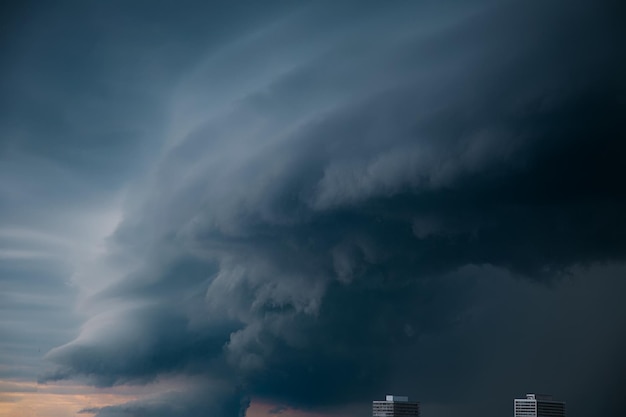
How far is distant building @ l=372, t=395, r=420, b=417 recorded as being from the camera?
14988 cm

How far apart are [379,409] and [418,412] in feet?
22.4

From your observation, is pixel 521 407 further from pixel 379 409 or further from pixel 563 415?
pixel 379 409

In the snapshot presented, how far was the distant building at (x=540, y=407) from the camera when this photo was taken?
144 m

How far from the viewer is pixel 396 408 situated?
5906 inches

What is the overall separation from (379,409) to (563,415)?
1215 inches

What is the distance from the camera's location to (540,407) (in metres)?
144

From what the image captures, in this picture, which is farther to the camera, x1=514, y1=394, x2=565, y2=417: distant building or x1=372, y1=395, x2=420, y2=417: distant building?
x1=372, y1=395, x2=420, y2=417: distant building

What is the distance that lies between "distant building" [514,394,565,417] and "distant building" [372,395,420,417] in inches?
708

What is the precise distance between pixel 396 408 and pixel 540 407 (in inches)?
949

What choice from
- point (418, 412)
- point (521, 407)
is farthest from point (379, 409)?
point (521, 407)

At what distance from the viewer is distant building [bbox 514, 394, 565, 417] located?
144m

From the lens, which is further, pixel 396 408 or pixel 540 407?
pixel 396 408

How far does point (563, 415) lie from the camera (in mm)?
145375

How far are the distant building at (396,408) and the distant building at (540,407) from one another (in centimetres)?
1798
